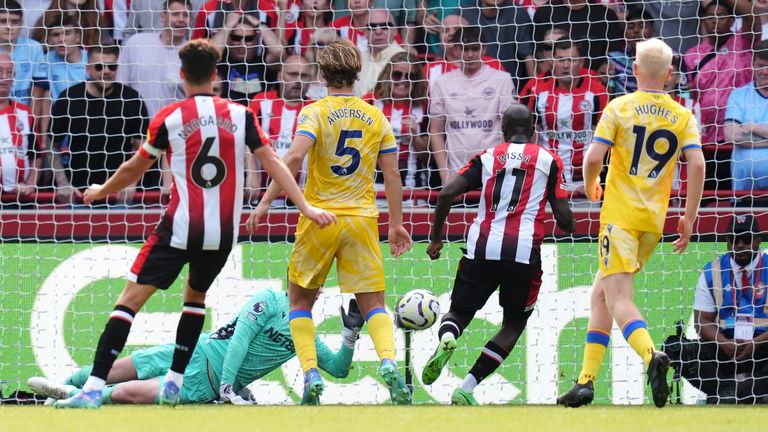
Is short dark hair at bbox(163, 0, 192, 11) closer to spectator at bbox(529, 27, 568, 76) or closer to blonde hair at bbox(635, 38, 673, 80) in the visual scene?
spectator at bbox(529, 27, 568, 76)

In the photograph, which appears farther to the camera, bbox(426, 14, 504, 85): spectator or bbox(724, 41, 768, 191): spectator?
bbox(426, 14, 504, 85): spectator

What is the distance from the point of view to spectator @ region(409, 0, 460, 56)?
10453mm

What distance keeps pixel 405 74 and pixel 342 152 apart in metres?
3.11

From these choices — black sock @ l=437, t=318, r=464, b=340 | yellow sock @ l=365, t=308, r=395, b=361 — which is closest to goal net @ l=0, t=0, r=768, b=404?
black sock @ l=437, t=318, r=464, b=340

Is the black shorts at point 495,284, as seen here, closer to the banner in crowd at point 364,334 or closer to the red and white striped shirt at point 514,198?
the red and white striped shirt at point 514,198

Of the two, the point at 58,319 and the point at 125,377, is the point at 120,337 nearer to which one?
the point at 125,377

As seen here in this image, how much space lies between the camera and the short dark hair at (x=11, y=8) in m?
10.5

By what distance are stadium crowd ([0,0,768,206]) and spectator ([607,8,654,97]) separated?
0.06 ft

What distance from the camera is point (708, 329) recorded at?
27.7 feet

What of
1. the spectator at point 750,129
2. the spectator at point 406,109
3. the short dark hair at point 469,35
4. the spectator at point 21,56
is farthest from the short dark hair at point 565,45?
the spectator at point 21,56

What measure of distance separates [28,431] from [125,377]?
9.76 ft

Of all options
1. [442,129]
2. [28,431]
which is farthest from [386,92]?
[28,431]

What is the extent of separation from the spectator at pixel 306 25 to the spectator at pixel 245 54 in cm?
13

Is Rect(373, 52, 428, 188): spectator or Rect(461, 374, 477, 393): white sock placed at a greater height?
Rect(373, 52, 428, 188): spectator
